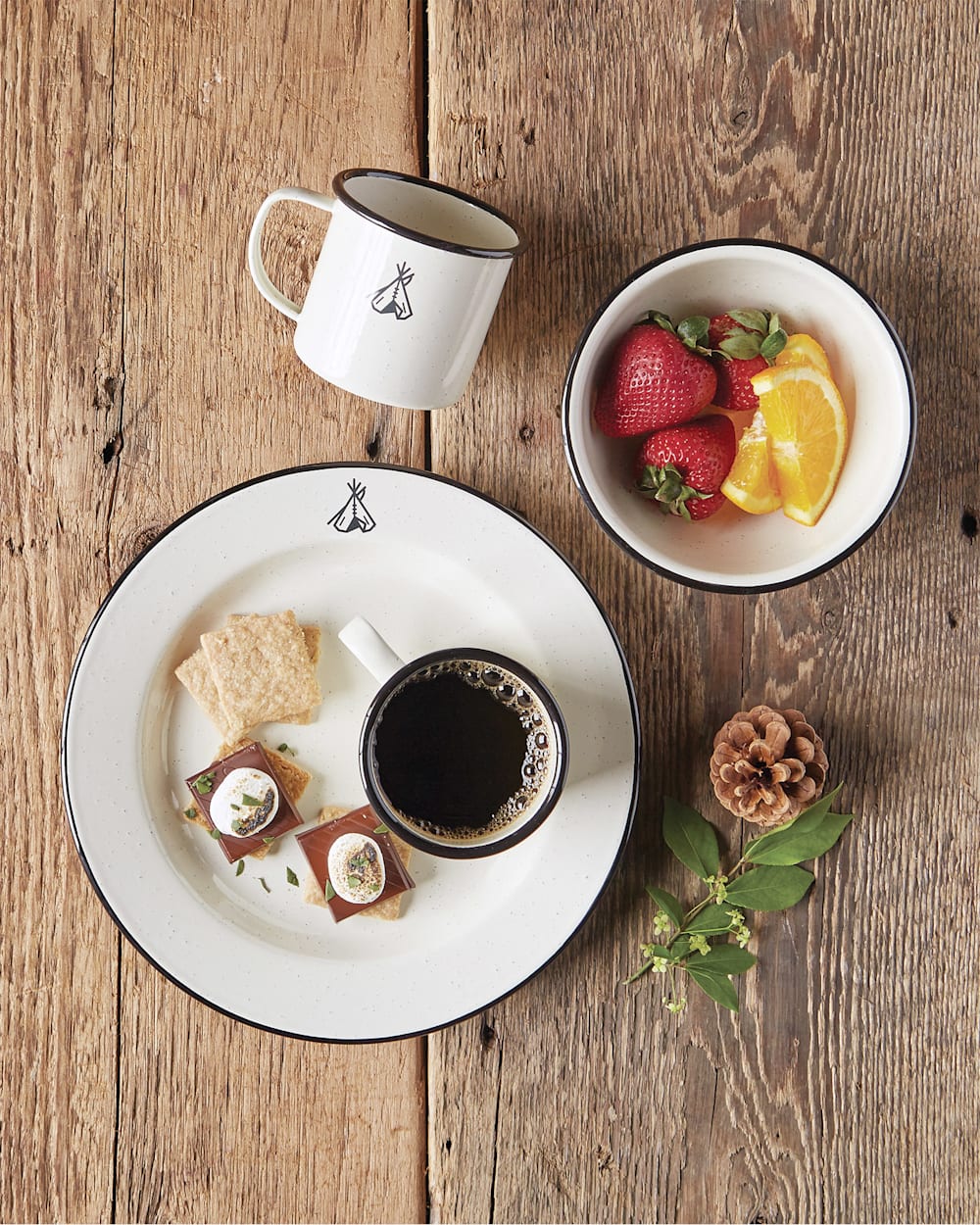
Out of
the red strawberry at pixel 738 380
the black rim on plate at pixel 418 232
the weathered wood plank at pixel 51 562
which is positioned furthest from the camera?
the weathered wood plank at pixel 51 562

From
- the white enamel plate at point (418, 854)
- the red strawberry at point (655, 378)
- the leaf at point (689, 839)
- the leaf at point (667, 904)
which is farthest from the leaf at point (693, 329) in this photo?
the leaf at point (667, 904)

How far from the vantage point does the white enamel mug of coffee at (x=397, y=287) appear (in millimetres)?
982

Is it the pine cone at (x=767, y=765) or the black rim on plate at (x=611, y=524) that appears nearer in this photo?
the black rim on plate at (x=611, y=524)

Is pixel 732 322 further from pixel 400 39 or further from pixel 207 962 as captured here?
pixel 207 962

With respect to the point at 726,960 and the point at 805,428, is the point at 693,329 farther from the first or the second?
the point at 726,960

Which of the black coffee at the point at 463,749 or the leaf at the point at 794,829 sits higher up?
the black coffee at the point at 463,749

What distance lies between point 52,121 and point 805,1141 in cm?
161

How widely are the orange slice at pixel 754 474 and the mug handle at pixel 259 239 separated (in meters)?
0.53

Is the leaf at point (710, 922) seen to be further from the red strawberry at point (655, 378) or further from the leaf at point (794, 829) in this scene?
the red strawberry at point (655, 378)

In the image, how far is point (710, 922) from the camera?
1.17 m

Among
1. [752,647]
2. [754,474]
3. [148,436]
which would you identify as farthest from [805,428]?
[148,436]

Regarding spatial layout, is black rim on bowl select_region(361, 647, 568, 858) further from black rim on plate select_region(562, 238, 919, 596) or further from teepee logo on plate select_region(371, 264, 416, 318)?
teepee logo on plate select_region(371, 264, 416, 318)

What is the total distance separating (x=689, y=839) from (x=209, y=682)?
618 millimetres

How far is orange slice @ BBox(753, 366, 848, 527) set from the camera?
103cm
